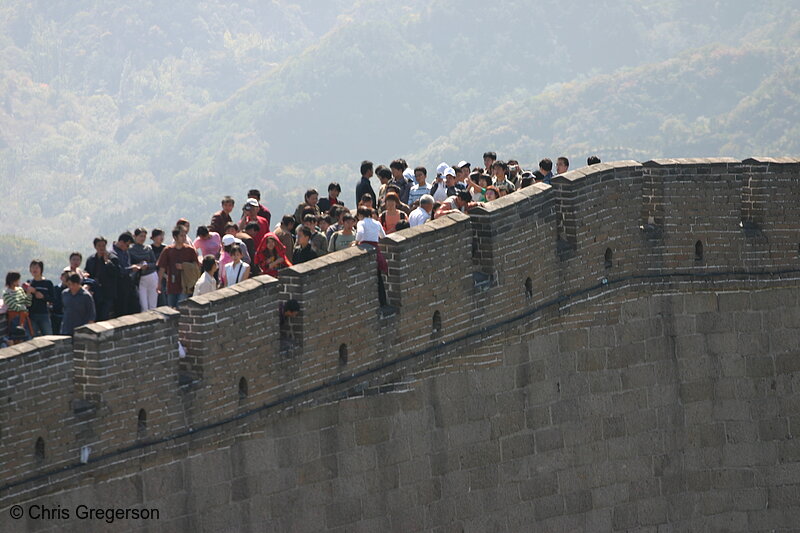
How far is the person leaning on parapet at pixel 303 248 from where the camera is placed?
16438 mm

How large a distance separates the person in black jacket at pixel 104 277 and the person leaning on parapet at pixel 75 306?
1.38m

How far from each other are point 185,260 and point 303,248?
1.38m

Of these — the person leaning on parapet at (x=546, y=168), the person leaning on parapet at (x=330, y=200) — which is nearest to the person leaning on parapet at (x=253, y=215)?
the person leaning on parapet at (x=330, y=200)

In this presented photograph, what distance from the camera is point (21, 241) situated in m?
188

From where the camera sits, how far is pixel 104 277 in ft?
55.0

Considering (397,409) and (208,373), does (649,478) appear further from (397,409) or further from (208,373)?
(208,373)

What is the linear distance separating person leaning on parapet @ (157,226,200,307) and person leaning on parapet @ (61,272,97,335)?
180 cm

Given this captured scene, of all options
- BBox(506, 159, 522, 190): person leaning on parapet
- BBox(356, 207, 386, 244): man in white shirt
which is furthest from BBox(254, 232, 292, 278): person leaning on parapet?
BBox(506, 159, 522, 190): person leaning on parapet

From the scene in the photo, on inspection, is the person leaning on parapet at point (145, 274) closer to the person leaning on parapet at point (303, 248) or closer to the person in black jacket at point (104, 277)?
the person in black jacket at point (104, 277)

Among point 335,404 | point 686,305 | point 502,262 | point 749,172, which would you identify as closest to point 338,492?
point 335,404

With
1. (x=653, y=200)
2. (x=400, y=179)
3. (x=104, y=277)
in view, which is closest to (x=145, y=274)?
(x=104, y=277)

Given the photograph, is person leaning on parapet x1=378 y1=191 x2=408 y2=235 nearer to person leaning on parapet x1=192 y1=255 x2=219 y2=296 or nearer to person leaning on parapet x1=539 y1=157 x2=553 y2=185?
person leaning on parapet x1=192 y1=255 x2=219 y2=296

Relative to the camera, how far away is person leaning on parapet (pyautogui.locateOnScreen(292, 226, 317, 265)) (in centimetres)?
1644

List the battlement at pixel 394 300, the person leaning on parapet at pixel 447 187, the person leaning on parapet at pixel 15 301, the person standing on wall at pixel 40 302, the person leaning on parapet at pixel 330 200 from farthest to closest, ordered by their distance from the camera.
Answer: the person leaning on parapet at pixel 447 187
the person leaning on parapet at pixel 330 200
the person standing on wall at pixel 40 302
the person leaning on parapet at pixel 15 301
the battlement at pixel 394 300
